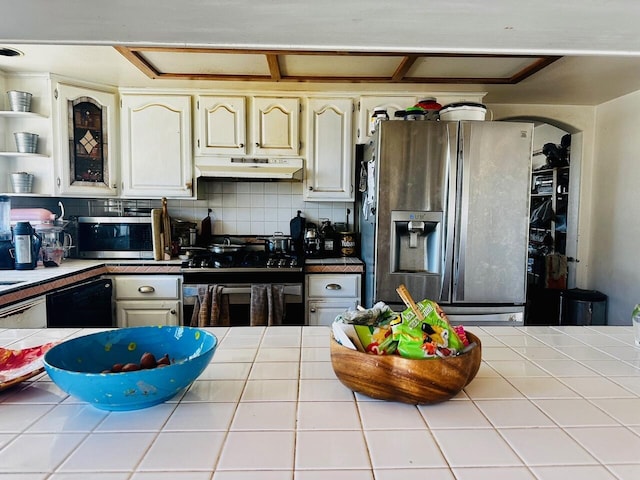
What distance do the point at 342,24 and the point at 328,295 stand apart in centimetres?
212

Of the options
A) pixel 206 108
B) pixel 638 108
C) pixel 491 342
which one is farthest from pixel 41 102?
pixel 638 108

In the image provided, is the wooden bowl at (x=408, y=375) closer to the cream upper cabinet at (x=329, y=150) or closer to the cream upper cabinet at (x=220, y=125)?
the cream upper cabinet at (x=329, y=150)

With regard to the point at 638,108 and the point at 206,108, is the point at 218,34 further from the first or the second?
the point at 638,108

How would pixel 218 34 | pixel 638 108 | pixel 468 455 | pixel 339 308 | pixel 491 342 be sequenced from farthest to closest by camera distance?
1. pixel 638 108
2. pixel 339 308
3. pixel 491 342
4. pixel 218 34
5. pixel 468 455

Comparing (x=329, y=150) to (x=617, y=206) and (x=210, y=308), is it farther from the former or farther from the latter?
(x=617, y=206)

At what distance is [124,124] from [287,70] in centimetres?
126

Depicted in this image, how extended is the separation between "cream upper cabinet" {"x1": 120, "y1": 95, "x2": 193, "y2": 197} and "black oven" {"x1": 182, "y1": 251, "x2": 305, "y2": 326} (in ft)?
2.25

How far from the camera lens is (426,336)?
2.53ft

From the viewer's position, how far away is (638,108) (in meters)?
2.85

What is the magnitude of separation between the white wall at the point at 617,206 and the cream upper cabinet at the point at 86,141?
3.77 meters

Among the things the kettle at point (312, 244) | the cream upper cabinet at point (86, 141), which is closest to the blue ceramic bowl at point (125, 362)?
the kettle at point (312, 244)

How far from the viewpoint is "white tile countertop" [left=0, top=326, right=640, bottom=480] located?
594 mm

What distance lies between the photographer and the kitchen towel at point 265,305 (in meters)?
2.50

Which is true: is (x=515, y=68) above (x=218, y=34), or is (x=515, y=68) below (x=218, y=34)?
above
